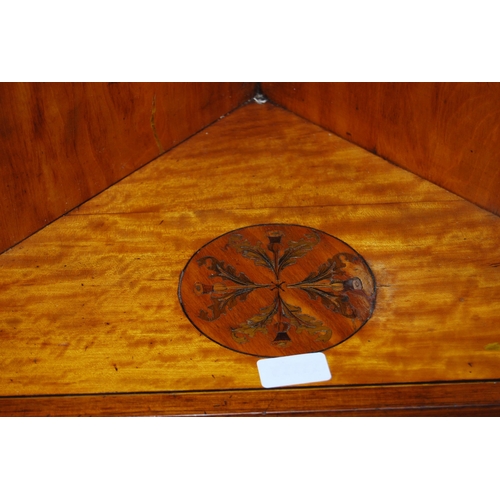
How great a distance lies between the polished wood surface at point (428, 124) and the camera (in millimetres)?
1349

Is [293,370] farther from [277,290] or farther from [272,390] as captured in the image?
[277,290]

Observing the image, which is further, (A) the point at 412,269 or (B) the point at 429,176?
(B) the point at 429,176

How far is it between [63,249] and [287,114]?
56 centimetres

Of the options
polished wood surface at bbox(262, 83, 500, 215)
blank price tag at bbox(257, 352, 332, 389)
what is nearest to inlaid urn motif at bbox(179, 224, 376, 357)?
blank price tag at bbox(257, 352, 332, 389)

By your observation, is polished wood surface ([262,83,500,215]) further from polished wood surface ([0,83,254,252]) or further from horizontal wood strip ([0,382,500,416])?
horizontal wood strip ([0,382,500,416])

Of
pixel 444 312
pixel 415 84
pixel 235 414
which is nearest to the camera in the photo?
pixel 235 414

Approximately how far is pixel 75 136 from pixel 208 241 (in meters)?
0.28

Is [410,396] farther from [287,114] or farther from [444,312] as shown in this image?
[287,114]

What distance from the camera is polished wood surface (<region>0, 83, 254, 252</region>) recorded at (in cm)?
128

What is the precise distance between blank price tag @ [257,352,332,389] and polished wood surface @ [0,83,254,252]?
1.57ft

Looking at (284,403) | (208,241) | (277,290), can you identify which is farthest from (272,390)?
(208,241)

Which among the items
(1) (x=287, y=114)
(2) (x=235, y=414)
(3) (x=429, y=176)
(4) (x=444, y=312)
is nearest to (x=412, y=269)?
(4) (x=444, y=312)
